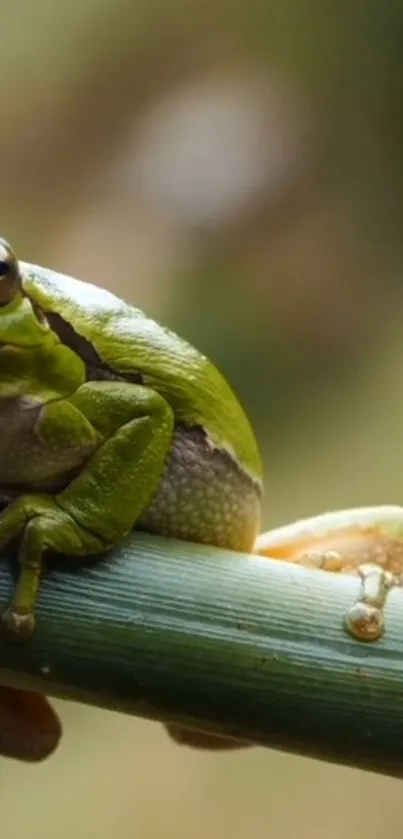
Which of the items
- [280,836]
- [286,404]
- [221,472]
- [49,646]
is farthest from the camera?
[286,404]

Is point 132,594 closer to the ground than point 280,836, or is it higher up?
higher up

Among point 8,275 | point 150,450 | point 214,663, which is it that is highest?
point 8,275

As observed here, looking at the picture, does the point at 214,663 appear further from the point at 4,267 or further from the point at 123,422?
the point at 4,267

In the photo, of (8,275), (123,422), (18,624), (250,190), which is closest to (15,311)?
(8,275)

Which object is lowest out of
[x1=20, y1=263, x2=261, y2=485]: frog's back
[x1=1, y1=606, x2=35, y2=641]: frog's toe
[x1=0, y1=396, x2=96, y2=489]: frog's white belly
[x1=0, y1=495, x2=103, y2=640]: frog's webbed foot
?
[x1=1, y1=606, x2=35, y2=641]: frog's toe

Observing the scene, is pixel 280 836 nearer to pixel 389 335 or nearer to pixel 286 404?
pixel 286 404

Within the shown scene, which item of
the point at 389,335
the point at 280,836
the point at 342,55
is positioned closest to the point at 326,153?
the point at 342,55

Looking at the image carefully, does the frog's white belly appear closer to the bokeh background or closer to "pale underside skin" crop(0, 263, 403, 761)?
"pale underside skin" crop(0, 263, 403, 761)

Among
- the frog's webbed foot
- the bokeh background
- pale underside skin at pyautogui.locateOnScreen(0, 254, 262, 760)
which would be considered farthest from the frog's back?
the bokeh background
